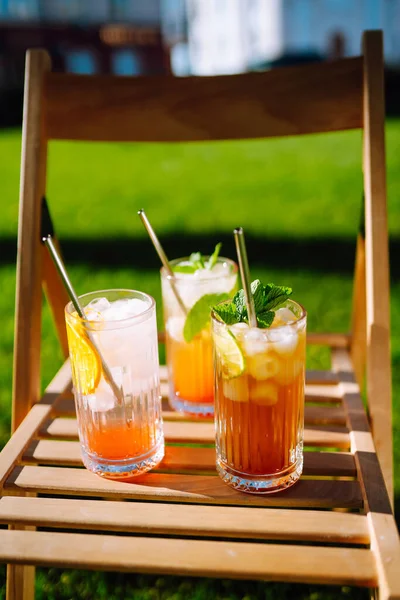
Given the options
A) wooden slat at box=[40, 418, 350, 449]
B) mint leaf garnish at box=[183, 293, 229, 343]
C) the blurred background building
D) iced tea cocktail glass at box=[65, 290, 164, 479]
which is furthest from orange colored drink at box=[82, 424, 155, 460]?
the blurred background building

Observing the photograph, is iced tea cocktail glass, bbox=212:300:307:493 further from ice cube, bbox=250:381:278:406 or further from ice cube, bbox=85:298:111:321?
ice cube, bbox=85:298:111:321

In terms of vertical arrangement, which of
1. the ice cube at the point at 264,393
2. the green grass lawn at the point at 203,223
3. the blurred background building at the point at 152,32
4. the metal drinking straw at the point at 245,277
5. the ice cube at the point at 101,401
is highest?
the blurred background building at the point at 152,32

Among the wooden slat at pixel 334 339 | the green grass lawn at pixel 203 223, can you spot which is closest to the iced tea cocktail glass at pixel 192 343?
the wooden slat at pixel 334 339

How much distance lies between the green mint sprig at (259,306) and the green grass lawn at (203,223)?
0.88m

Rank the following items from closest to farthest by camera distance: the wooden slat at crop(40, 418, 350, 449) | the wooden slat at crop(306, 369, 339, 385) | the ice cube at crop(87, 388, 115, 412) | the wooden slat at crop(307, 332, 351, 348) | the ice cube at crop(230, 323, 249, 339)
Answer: the ice cube at crop(230, 323, 249, 339), the ice cube at crop(87, 388, 115, 412), the wooden slat at crop(40, 418, 350, 449), the wooden slat at crop(306, 369, 339, 385), the wooden slat at crop(307, 332, 351, 348)

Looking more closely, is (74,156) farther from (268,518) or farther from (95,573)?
(268,518)

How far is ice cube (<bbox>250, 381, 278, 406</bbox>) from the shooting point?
0.90m

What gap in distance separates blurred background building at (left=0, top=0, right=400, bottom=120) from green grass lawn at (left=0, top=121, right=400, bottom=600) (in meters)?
5.90

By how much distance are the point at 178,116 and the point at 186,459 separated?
2.22 ft

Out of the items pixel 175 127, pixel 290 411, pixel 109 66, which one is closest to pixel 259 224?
pixel 175 127

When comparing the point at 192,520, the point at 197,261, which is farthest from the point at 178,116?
the point at 192,520

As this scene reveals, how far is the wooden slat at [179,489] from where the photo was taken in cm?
92

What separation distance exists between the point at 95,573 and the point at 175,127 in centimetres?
110

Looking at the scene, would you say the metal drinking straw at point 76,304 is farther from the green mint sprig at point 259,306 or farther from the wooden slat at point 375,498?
the wooden slat at point 375,498
